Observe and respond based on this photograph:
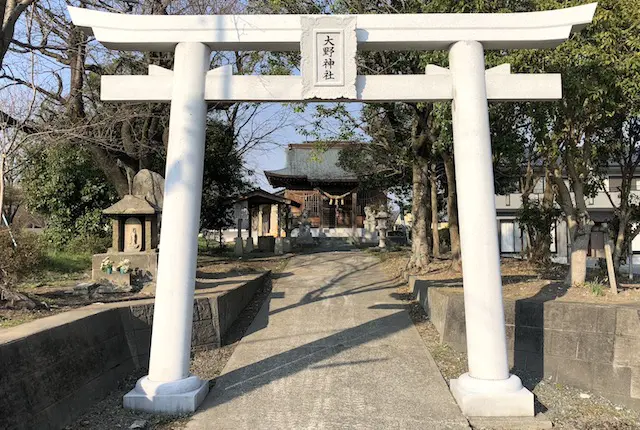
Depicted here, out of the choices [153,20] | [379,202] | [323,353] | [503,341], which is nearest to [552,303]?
[503,341]

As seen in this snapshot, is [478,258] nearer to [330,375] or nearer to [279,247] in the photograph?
[330,375]

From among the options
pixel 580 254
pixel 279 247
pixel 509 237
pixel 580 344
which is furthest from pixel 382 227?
pixel 580 344

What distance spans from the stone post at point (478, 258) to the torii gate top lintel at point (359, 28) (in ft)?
0.85

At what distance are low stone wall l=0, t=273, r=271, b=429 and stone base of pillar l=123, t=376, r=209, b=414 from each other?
495 millimetres

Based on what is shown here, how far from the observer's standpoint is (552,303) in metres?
5.60

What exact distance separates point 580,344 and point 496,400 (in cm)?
161

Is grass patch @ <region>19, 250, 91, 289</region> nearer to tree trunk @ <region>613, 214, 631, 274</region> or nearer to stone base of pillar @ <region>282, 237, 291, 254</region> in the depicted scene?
stone base of pillar @ <region>282, 237, 291, 254</region>

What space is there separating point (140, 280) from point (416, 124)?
8.11 meters

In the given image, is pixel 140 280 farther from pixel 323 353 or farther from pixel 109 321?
pixel 323 353

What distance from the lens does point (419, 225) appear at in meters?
12.9

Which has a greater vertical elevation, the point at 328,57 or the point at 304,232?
the point at 328,57

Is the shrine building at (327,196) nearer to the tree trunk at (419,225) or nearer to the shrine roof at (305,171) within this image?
the shrine roof at (305,171)

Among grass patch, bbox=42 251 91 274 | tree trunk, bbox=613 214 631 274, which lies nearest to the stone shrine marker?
tree trunk, bbox=613 214 631 274

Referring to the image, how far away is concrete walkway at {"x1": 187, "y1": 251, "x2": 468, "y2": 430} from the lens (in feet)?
14.4
